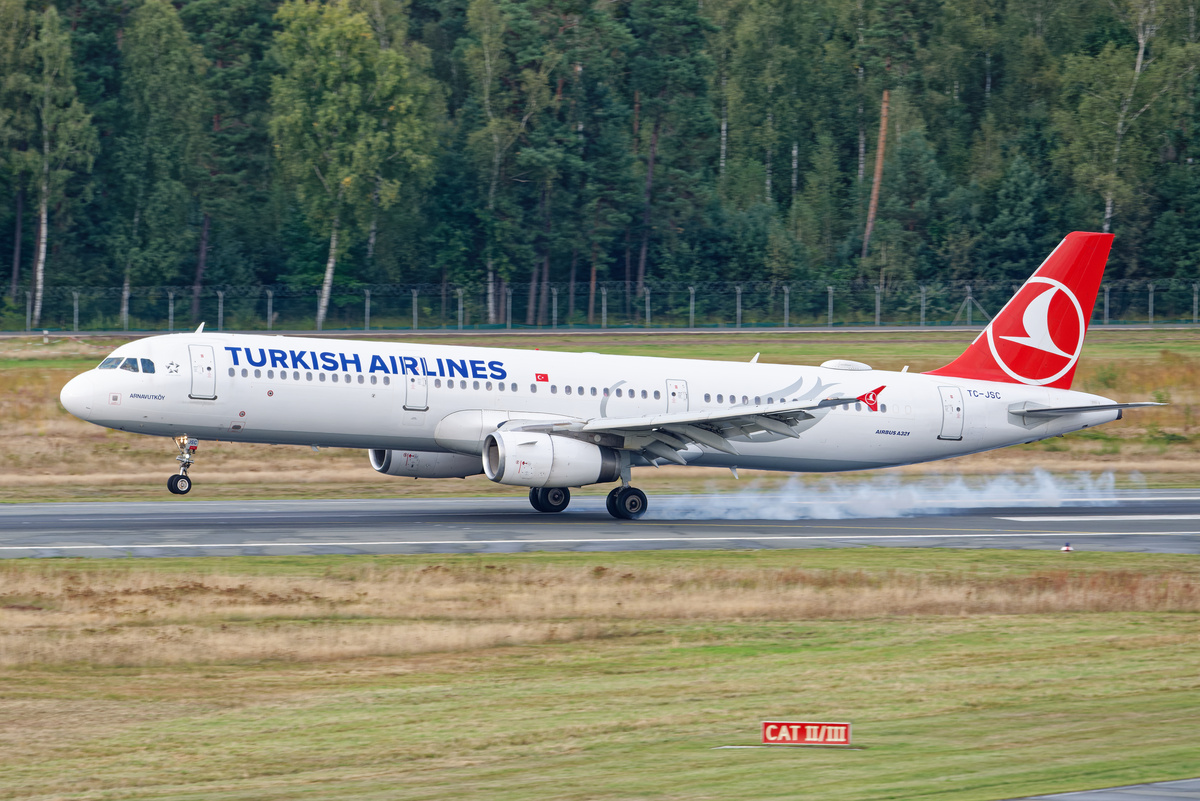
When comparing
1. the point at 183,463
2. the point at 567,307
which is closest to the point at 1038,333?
the point at 183,463

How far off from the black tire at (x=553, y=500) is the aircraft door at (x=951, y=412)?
9.66 metres

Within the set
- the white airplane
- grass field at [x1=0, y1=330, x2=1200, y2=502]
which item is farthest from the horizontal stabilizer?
grass field at [x1=0, y1=330, x2=1200, y2=502]

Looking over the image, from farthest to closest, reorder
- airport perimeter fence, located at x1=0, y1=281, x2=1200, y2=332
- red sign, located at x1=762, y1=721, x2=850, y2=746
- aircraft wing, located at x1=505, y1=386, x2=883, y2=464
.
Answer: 1. airport perimeter fence, located at x1=0, y1=281, x2=1200, y2=332
2. aircraft wing, located at x1=505, y1=386, x2=883, y2=464
3. red sign, located at x1=762, y1=721, x2=850, y2=746

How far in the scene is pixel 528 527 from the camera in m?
31.5

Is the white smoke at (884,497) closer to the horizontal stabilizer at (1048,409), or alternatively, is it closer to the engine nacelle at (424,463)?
the horizontal stabilizer at (1048,409)

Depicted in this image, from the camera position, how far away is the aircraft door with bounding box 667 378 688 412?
33719 mm

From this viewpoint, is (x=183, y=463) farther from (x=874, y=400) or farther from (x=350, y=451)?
(x=874, y=400)

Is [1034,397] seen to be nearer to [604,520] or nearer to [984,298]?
[604,520]

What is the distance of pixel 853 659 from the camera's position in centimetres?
1902

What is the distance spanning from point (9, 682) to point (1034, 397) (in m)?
26.5

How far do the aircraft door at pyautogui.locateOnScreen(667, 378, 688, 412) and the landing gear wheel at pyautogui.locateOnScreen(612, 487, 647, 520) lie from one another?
2184mm

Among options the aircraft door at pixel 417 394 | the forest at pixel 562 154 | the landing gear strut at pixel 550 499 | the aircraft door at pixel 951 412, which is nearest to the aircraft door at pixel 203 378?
the aircraft door at pixel 417 394

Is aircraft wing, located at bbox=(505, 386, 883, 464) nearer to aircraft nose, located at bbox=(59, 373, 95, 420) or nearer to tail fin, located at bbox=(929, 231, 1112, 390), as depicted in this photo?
tail fin, located at bbox=(929, 231, 1112, 390)

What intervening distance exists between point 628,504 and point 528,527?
2.90 m
